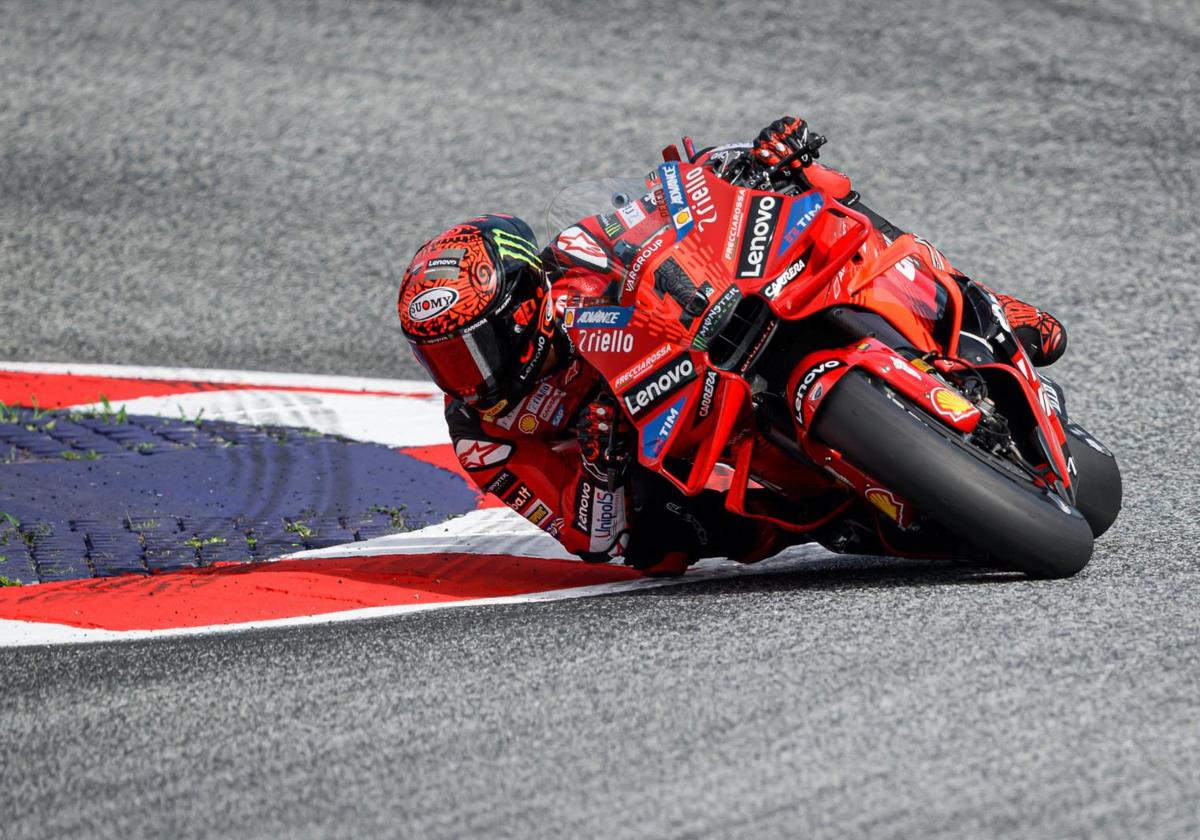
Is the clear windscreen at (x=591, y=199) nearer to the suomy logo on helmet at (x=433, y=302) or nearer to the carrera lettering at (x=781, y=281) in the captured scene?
the suomy logo on helmet at (x=433, y=302)

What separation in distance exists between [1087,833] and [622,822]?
32.8 inches

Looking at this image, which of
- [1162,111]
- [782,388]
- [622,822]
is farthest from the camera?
[1162,111]

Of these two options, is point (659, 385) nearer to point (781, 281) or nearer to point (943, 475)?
point (781, 281)

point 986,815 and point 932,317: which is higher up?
point 932,317

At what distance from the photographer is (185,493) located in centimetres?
580

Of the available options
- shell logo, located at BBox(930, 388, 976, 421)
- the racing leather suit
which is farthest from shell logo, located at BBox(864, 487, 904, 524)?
the racing leather suit

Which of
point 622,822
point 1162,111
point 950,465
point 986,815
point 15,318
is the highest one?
point 1162,111

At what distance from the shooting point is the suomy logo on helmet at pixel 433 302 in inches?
170

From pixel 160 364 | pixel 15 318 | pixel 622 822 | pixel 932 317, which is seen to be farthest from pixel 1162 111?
pixel 622 822

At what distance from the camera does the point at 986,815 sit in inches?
104

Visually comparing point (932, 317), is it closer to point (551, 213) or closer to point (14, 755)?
point (551, 213)

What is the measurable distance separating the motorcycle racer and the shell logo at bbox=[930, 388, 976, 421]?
74 cm

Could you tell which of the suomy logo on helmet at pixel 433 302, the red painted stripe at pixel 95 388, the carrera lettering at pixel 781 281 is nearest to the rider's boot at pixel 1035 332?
the carrera lettering at pixel 781 281

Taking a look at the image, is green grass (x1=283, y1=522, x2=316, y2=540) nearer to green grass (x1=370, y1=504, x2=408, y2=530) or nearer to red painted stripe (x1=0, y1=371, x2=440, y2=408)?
green grass (x1=370, y1=504, x2=408, y2=530)
